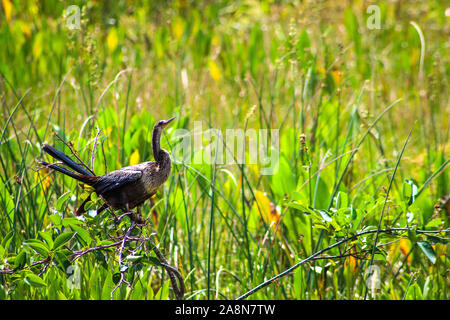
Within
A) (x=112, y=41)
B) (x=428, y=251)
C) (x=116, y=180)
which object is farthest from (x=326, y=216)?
(x=112, y=41)

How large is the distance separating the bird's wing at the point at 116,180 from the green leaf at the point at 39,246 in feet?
0.79

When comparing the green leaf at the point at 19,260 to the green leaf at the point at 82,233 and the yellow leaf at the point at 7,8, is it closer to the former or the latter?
the green leaf at the point at 82,233

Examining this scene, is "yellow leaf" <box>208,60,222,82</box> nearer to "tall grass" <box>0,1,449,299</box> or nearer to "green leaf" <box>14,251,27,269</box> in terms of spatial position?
"tall grass" <box>0,1,449,299</box>

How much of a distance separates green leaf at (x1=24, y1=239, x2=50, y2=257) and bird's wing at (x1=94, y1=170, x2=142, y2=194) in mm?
242

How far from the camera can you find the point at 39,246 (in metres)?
1.22

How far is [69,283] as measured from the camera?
64.2 inches

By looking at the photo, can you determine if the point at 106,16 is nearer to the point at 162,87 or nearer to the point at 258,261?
the point at 162,87

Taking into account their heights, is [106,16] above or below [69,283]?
above

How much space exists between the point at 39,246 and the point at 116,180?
31 centimetres

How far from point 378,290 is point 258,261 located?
0.47m

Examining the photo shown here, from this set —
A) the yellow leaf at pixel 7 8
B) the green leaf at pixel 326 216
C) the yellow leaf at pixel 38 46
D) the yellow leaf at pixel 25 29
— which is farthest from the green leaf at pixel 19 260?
the yellow leaf at pixel 7 8

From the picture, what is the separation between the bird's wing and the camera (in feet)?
3.51

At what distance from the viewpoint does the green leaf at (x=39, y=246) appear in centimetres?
120

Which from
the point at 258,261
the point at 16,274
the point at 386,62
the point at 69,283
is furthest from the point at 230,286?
the point at 386,62
